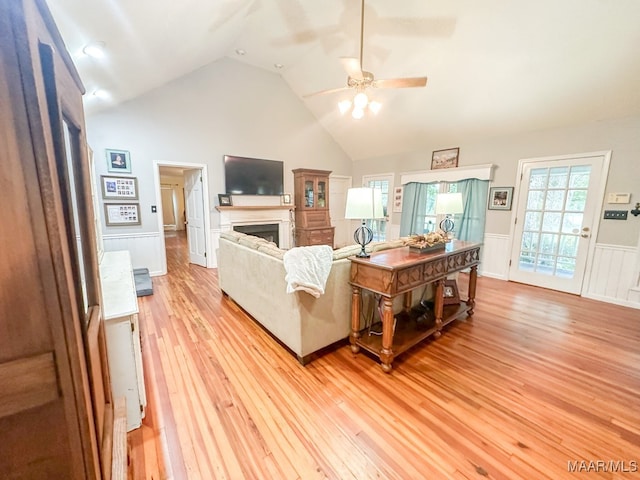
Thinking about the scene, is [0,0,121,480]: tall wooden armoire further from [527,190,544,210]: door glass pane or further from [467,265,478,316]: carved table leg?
[527,190,544,210]: door glass pane

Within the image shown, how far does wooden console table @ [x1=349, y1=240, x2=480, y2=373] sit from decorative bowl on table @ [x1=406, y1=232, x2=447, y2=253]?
0.05m

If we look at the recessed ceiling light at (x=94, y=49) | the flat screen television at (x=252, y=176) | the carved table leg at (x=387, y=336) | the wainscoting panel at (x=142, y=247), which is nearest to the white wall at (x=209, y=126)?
the wainscoting panel at (x=142, y=247)

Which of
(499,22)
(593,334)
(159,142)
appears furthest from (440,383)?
(159,142)

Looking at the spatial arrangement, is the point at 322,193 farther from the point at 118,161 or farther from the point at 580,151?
the point at 580,151

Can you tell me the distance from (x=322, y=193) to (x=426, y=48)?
10.5 ft

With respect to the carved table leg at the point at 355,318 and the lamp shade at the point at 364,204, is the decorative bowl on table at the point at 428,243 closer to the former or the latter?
the lamp shade at the point at 364,204

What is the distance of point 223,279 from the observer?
3354mm

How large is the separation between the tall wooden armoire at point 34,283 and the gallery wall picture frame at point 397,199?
5.73m

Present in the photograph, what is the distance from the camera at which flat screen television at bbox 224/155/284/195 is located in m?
4.91

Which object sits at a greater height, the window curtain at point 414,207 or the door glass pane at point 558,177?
the door glass pane at point 558,177

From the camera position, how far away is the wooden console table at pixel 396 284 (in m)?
1.94

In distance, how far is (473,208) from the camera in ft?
15.2

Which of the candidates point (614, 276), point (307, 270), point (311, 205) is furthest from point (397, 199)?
point (307, 270)

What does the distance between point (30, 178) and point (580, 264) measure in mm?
5280
